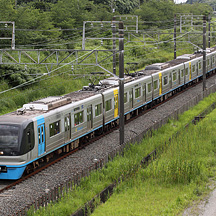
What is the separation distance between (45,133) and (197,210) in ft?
22.7

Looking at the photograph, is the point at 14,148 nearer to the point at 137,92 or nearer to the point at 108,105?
the point at 108,105

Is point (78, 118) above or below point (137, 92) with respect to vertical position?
above

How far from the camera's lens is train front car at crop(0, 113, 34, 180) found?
601 inches

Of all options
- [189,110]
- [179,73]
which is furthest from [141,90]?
[179,73]

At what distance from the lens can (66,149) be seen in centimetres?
1912

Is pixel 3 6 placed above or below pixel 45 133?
above

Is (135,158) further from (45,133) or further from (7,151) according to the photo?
(7,151)

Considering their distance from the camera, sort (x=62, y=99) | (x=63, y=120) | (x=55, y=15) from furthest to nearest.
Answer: (x=55, y=15) < (x=62, y=99) < (x=63, y=120)

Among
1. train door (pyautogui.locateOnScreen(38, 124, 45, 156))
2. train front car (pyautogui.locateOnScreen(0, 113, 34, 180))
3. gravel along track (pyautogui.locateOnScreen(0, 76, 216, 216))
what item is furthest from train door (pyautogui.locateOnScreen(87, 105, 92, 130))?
train front car (pyautogui.locateOnScreen(0, 113, 34, 180))

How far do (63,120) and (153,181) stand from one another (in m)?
5.35

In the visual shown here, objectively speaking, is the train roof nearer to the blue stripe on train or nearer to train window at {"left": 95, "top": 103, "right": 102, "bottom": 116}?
train window at {"left": 95, "top": 103, "right": 102, "bottom": 116}

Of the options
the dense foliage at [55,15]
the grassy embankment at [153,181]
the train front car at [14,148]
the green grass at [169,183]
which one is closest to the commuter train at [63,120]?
the train front car at [14,148]

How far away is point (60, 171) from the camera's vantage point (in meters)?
16.7

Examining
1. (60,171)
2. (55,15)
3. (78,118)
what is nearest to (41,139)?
(60,171)
